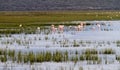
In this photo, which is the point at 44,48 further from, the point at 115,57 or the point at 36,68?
the point at 36,68

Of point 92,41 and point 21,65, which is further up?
point 21,65

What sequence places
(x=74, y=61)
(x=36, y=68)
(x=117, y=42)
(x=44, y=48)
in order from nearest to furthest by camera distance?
(x=36, y=68), (x=74, y=61), (x=44, y=48), (x=117, y=42)

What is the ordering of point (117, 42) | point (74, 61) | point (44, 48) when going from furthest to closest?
point (117, 42) < point (44, 48) < point (74, 61)

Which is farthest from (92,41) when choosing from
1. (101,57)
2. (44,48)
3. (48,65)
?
(48,65)

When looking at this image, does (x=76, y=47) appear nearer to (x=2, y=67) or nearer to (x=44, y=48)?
(x=44, y=48)

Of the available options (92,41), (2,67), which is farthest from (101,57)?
(92,41)

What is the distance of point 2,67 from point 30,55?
3.55 metres

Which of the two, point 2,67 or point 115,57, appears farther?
point 115,57

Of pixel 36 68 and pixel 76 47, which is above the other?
pixel 36 68

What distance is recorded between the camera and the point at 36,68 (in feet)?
87.5

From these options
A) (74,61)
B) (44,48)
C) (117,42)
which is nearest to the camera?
(74,61)

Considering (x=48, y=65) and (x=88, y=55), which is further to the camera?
(x=88, y=55)

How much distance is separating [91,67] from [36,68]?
262 cm

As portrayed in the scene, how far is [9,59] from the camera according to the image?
98.9ft
